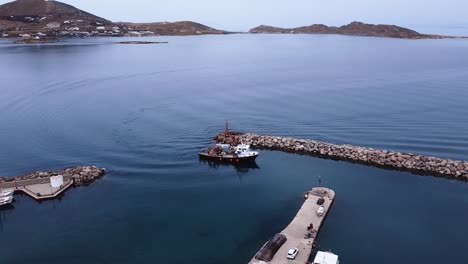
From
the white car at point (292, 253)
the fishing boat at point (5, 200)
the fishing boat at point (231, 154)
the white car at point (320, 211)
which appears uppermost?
the fishing boat at point (231, 154)

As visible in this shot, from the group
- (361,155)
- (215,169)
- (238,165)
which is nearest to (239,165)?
(238,165)

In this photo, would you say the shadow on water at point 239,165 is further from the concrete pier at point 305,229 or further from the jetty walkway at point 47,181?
the jetty walkway at point 47,181

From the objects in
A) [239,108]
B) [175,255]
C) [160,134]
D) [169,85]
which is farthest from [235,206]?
[169,85]

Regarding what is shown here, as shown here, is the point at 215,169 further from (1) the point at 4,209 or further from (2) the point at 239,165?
(1) the point at 4,209

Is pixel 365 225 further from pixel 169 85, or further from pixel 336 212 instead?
pixel 169 85

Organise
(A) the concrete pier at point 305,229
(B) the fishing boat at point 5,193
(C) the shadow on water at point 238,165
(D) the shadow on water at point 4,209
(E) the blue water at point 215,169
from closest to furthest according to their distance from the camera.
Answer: (A) the concrete pier at point 305,229 → (E) the blue water at point 215,169 → (D) the shadow on water at point 4,209 → (B) the fishing boat at point 5,193 → (C) the shadow on water at point 238,165

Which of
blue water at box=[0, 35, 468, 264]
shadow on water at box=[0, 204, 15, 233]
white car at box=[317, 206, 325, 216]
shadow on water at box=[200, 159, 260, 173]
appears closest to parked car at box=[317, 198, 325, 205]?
white car at box=[317, 206, 325, 216]

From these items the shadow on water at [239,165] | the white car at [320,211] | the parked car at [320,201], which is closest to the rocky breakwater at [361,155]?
the shadow on water at [239,165]
